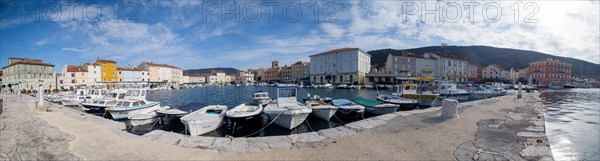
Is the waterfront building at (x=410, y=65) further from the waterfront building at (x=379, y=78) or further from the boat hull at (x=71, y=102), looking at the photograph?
the boat hull at (x=71, y=102)

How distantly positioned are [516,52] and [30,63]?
177706 millimetres

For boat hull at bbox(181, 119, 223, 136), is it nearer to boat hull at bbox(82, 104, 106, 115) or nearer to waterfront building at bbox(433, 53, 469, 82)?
boat hull at bbox(82, 104, 106, 115)

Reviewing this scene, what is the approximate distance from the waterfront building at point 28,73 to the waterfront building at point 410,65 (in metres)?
72.1

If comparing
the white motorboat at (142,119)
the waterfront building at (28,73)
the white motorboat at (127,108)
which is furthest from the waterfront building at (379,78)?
the waterfront building at (28,73)

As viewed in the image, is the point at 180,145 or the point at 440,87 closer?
the point at 180,145

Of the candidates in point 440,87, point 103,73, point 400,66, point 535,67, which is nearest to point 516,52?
point 535,67

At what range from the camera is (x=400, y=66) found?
206ft

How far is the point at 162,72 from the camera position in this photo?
81.8m

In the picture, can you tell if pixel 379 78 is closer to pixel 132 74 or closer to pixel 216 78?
pixel 132 74

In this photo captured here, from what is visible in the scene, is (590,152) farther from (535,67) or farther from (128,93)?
(535,67)

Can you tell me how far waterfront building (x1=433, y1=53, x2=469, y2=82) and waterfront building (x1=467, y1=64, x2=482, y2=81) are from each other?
5536mm

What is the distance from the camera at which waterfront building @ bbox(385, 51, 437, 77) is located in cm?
6275

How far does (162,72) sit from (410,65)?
82634 millimetres

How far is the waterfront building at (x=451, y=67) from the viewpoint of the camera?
→ 66.9 m
